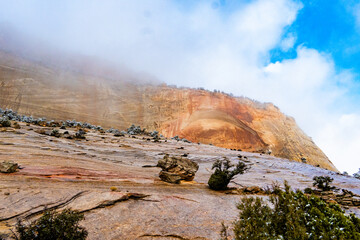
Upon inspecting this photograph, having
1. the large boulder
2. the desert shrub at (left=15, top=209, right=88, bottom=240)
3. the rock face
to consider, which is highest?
the rock face

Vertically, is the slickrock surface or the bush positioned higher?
the bush

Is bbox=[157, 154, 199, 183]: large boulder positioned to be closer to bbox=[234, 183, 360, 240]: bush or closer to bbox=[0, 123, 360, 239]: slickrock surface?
bbox=[0, 123, 360, 239]: slickrock surface

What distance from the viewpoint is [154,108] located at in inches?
1939

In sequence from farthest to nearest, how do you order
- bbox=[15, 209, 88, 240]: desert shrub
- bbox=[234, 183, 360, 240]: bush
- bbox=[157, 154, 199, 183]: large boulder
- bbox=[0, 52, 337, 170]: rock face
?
bbox=[0, 52, 337, 170]: rock face → bbox=[157, 154, 199, 183]: large boulder → bbox=[234, 183, 360, 240]: bush → bbox=[15, 209, 88, 240]: desert shrub

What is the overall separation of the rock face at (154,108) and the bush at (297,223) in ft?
124

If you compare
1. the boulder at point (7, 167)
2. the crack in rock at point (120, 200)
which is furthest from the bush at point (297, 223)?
the boulder at point (7, 167)

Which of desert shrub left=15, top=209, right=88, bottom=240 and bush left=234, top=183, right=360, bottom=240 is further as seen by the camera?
bush left=234, top=183, right=360, bottom=240

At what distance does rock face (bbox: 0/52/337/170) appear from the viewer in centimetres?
3738

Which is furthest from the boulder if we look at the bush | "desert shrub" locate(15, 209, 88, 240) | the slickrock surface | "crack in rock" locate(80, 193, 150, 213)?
the bush

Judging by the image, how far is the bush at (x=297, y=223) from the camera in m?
3.65

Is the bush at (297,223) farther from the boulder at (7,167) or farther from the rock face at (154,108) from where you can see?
the rock face at (154,108)

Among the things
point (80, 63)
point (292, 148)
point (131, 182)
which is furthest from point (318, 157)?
point (80, 63)

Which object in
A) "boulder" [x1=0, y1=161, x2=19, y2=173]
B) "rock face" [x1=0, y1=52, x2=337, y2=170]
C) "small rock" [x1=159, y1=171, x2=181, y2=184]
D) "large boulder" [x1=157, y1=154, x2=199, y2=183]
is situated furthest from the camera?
"rock face" [x1=0, y1=52, x2=337, y2=170]

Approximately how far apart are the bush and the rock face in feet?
124
